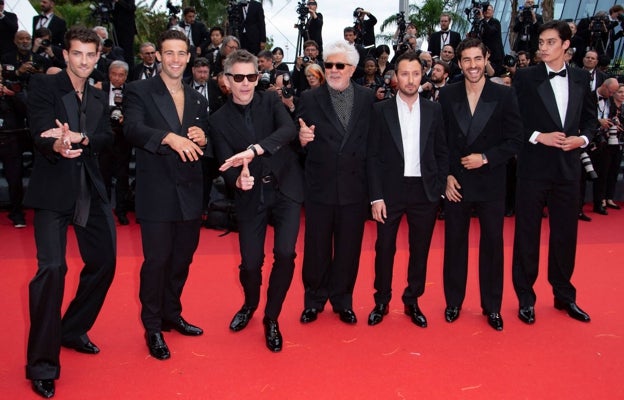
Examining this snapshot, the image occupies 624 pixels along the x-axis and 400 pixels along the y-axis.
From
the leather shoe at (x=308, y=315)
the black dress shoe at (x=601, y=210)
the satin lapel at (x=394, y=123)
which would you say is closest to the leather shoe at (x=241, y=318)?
the leather shoe at (x=308, y=315)

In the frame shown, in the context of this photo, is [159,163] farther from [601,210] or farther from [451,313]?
[601,210]

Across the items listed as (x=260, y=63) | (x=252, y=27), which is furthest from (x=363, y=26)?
(x=260, y=63)

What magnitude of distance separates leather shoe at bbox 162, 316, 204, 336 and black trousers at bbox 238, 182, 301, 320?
54 centimetres

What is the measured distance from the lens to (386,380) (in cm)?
338

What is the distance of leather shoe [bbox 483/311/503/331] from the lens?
13.6 ft

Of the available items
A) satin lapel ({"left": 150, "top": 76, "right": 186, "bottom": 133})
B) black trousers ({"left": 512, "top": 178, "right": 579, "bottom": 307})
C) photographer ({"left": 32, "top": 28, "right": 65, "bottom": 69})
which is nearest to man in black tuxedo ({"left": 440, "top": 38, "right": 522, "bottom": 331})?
black trousers ({"left": 512, "top": 178, "right": 579, "bottom": 307})

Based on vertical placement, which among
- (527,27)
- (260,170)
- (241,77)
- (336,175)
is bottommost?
(336,175)

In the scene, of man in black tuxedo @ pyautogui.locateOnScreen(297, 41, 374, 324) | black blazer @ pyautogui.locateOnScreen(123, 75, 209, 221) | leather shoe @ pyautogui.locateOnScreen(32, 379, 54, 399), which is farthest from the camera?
man in black tuxedo @ pyautogui.locateOnScreen(297, 41, 374, 324)

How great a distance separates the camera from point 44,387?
320cm

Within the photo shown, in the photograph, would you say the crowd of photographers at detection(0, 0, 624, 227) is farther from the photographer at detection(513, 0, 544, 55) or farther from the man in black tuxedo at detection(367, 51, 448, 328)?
the man in black tuxedo at detection(367, 51, 448, 328)

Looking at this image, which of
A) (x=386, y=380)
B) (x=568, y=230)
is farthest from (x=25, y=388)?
(x=568, y=230)

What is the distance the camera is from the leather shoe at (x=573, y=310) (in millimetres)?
4303

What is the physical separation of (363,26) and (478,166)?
8.17m

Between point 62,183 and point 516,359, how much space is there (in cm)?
294
